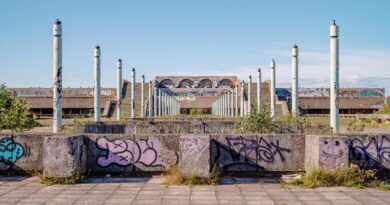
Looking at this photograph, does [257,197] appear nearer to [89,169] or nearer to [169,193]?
[169,193]

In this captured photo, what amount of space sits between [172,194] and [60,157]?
248 cm

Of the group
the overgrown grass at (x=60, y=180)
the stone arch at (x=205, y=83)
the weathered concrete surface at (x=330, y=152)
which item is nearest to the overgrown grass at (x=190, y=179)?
the overgrown grass at (x=60, y=180)

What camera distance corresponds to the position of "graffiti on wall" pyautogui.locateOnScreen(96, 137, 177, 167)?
10.0 m

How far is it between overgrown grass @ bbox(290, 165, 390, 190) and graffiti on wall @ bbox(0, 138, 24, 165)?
18.4ft

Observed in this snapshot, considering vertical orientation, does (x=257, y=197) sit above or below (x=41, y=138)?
below

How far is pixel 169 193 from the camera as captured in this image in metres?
8.39

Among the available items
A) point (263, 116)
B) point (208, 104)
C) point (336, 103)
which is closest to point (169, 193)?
point (263, 116)

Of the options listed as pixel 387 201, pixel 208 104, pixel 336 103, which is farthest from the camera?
pixel 208 104

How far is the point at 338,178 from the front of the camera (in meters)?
9.09

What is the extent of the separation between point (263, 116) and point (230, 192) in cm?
547

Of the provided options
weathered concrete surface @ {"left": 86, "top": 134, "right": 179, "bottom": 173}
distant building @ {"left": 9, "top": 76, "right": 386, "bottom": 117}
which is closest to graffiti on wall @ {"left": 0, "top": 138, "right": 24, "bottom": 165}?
weathered concrete surface @ {"left": 86, "top": 134, "right": 179, "bottom": 173}

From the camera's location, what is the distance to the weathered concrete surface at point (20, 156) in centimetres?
1016

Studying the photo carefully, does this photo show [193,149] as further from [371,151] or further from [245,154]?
[371,151]

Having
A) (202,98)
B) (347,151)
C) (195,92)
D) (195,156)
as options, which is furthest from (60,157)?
(195,92)
